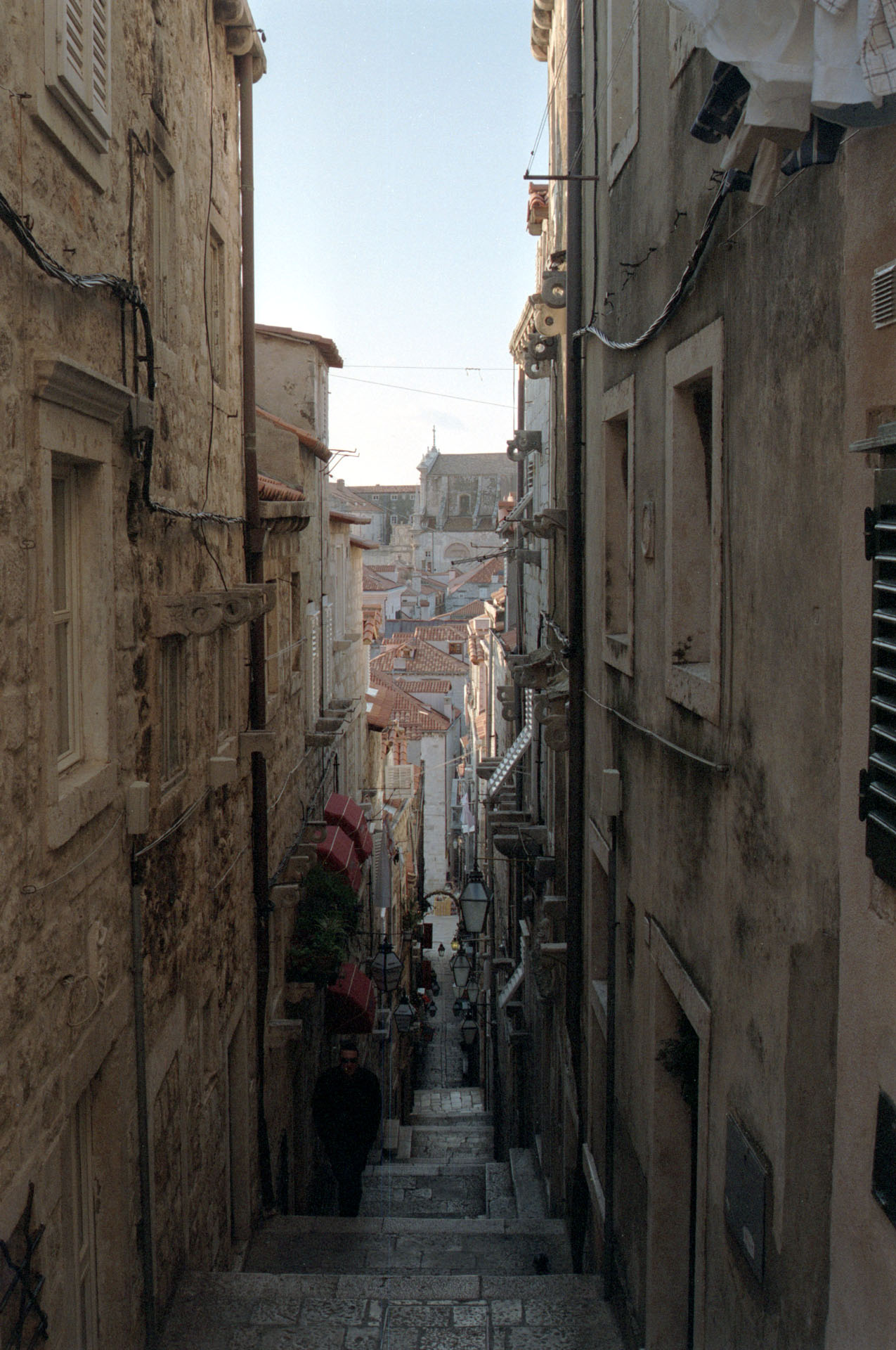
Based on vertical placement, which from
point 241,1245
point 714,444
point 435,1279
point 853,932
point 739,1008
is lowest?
point 241,1245

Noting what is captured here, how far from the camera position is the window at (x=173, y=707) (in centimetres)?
798

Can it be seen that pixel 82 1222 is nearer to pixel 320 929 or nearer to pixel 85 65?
pixel 85 65

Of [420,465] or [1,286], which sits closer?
[1,286]

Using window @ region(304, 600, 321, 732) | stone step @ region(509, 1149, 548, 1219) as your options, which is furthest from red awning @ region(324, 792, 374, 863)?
stone step @ region(509, 1149, 548, 1219)

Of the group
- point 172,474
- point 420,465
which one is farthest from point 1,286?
point 420,465

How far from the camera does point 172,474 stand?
8.10m

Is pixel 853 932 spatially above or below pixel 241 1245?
above

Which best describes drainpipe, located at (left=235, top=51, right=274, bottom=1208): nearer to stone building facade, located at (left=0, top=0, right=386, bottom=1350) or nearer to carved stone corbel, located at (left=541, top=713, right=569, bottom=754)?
stone building facade, located at (left=0, top=0, right=386, bottom=1350)

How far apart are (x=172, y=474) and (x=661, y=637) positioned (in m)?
3.51

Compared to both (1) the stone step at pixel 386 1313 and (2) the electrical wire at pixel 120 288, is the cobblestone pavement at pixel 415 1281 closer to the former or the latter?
(1) the stone step at pixel 386 1313

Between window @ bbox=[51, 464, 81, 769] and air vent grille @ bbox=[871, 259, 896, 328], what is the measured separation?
3.91 m

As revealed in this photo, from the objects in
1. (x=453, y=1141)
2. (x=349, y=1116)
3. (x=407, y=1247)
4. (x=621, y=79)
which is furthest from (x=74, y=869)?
(x=453, y=1141)

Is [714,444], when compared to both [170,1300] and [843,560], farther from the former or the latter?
[170,1300]

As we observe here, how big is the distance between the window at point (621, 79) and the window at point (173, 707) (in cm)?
442
